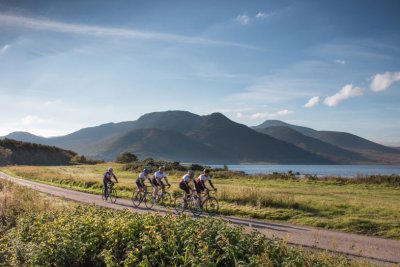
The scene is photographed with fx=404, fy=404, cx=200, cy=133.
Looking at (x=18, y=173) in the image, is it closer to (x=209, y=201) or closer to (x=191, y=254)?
(x=209, y=201)

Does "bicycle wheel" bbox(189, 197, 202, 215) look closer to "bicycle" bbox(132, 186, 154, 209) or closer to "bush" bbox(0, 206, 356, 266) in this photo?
"bicycle" bbox(132, 186, 154, 209)

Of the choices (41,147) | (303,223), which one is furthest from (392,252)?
(41,147)

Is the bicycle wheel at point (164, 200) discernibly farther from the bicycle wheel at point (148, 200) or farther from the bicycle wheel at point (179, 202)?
the bicycle wheel at point (179, 202)

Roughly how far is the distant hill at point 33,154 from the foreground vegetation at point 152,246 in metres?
121

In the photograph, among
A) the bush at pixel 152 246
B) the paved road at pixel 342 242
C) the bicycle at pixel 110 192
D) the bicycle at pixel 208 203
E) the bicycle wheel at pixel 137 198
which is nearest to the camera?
the bush at pixel 152 246

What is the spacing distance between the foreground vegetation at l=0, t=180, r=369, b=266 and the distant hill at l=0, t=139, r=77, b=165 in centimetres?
12145

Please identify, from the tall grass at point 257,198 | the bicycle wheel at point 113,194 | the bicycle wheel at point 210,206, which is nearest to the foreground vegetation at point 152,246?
the bicycle wheel at point 210,206

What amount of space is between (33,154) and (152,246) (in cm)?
13307

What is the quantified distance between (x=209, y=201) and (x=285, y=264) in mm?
13652

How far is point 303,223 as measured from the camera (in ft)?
63.0

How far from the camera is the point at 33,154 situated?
428 feet

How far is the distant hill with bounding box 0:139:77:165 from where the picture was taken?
410ft

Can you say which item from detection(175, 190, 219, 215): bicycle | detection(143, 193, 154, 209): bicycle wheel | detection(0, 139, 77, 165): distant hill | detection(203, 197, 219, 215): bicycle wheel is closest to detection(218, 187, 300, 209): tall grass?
detection(203, 197, 219, 215): bicycle wheel

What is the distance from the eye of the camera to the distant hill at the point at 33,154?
125 m
